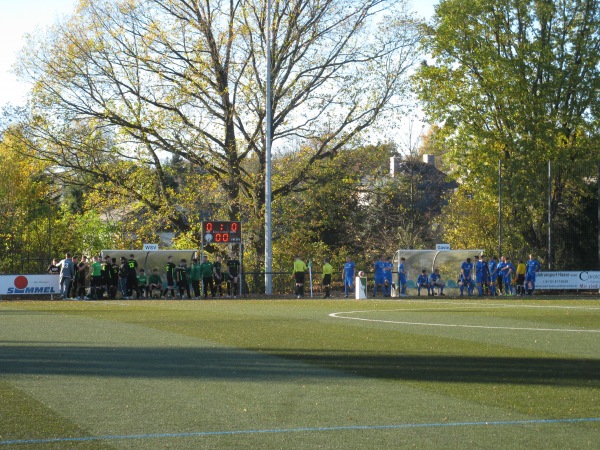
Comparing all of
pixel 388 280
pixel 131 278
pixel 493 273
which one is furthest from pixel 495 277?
pixel 131 278

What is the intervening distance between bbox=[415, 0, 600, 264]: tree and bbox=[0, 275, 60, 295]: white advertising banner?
20.9 metres

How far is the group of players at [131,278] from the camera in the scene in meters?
39.0

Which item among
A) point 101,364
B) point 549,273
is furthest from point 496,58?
point 101,364

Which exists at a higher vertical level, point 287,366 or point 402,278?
point 402,278

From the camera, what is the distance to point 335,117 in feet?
150

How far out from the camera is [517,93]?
46.8 meters

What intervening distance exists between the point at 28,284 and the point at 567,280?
22963 millimetres

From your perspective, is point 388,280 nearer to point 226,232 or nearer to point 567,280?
point 226,232

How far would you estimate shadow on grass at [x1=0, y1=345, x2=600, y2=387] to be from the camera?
1116 cm

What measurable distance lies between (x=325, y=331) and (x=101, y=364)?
628 centimetres

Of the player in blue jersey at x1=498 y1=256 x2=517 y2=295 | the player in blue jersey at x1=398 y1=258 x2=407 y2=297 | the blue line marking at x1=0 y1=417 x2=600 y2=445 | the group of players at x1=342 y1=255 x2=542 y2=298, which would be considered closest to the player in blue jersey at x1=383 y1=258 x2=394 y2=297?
the group of players at x1=342 y1=255 x2=542 y2=298

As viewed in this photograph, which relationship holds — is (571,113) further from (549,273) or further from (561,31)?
(549,273)

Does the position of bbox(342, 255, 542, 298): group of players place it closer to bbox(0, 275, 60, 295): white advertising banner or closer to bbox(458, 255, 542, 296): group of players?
bbox(458, 255, 542, 296): group of players

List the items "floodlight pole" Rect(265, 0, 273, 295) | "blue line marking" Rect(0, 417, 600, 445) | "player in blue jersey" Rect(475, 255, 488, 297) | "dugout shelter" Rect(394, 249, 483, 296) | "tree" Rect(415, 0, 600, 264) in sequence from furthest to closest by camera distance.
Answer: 1. "tree" Rect(415, 0, 600, 264)
2. "dugout shelter" Rect(394, 249, 483, 296)
3. "floodlight pole" Rect(265, 0, 273, 295)
4. "player in blue jersey" Rect(475, 255, 488, 297)
5. "blue line marking" Rect(0, 417, 600, 445)
